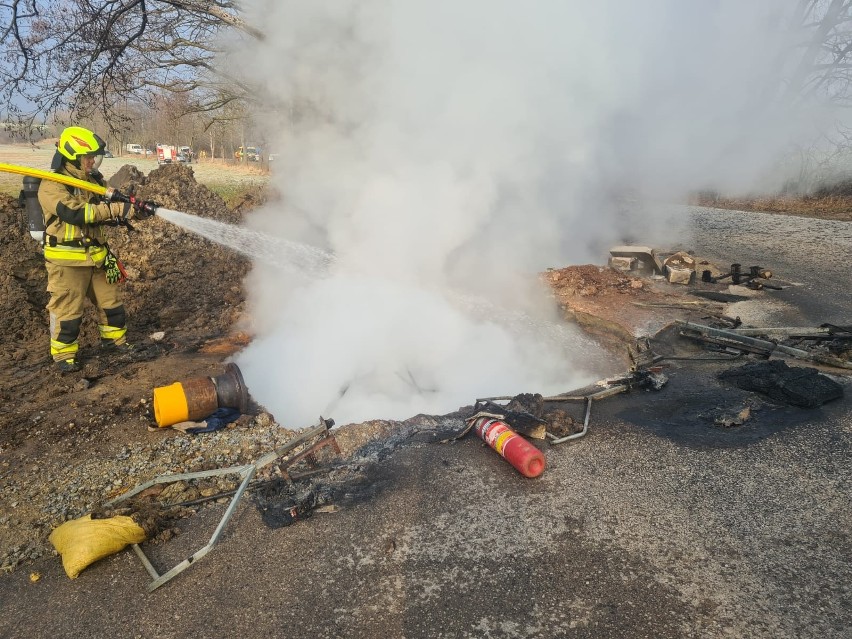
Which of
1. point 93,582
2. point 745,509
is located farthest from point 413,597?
point 745,509

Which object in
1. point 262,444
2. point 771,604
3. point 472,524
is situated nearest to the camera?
point 771,604

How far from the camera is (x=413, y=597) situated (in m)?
2.32

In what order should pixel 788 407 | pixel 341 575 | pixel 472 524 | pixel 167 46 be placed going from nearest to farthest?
pixel 341 575 < pixel 472 524 < pixel 788 407 < pixel 167 46

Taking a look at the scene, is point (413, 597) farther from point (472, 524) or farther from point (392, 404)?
point (392, 404)

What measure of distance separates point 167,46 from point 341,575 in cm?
1103

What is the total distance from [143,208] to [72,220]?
23.3 inches

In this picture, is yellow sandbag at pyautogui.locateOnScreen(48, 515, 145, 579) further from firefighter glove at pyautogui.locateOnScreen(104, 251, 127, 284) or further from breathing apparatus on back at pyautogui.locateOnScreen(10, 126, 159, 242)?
breathing apparatus on back at pyautogui.locateOnScreen(10, 126, 159, 242)

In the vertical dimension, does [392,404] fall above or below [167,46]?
below

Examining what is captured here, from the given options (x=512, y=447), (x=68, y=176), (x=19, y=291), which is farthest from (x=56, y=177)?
(x=512, y=447)

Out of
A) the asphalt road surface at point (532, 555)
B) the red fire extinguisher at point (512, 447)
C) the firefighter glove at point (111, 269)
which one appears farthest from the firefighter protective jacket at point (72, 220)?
the red fire extinguisher at point (512, 447)

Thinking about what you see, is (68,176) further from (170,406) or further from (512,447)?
(512,447)

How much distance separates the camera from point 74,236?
4664 mm

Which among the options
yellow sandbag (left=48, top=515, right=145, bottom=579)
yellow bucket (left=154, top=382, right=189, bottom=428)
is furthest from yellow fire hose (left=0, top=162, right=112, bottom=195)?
yellow sandbag (left=48, top=515, right=145, bottom=579)

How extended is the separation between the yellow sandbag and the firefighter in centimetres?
268
